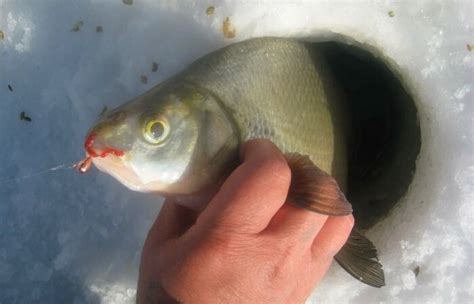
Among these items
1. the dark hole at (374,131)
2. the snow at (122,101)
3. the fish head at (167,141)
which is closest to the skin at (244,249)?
the fish head at (167,141)

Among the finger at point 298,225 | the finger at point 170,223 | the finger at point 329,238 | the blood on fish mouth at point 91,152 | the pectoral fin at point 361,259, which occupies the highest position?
the blood on fish mouth at point 91,152

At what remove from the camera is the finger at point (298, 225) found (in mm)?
1407

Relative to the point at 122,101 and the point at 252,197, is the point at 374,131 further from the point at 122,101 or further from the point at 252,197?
the point at 252,197

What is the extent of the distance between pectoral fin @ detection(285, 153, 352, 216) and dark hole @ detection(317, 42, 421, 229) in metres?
0.81

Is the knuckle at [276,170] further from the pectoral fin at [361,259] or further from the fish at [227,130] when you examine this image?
the pectoral fin at [361,259]

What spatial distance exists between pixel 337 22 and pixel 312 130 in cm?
38

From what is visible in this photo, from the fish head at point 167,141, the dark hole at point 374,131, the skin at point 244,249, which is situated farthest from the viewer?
the dark hole at point 374,131

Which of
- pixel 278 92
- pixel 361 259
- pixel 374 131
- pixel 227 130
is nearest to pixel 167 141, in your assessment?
pixel 227 130

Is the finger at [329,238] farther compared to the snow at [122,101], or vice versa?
the snow at [122,101]

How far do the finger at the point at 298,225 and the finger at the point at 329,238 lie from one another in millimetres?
63

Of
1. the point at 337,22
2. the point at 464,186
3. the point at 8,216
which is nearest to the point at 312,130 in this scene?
the point at 337,22

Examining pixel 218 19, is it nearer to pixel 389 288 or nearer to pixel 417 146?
pixel 417 146

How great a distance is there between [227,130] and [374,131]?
122cm

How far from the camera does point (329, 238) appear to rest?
1513 millimetres
